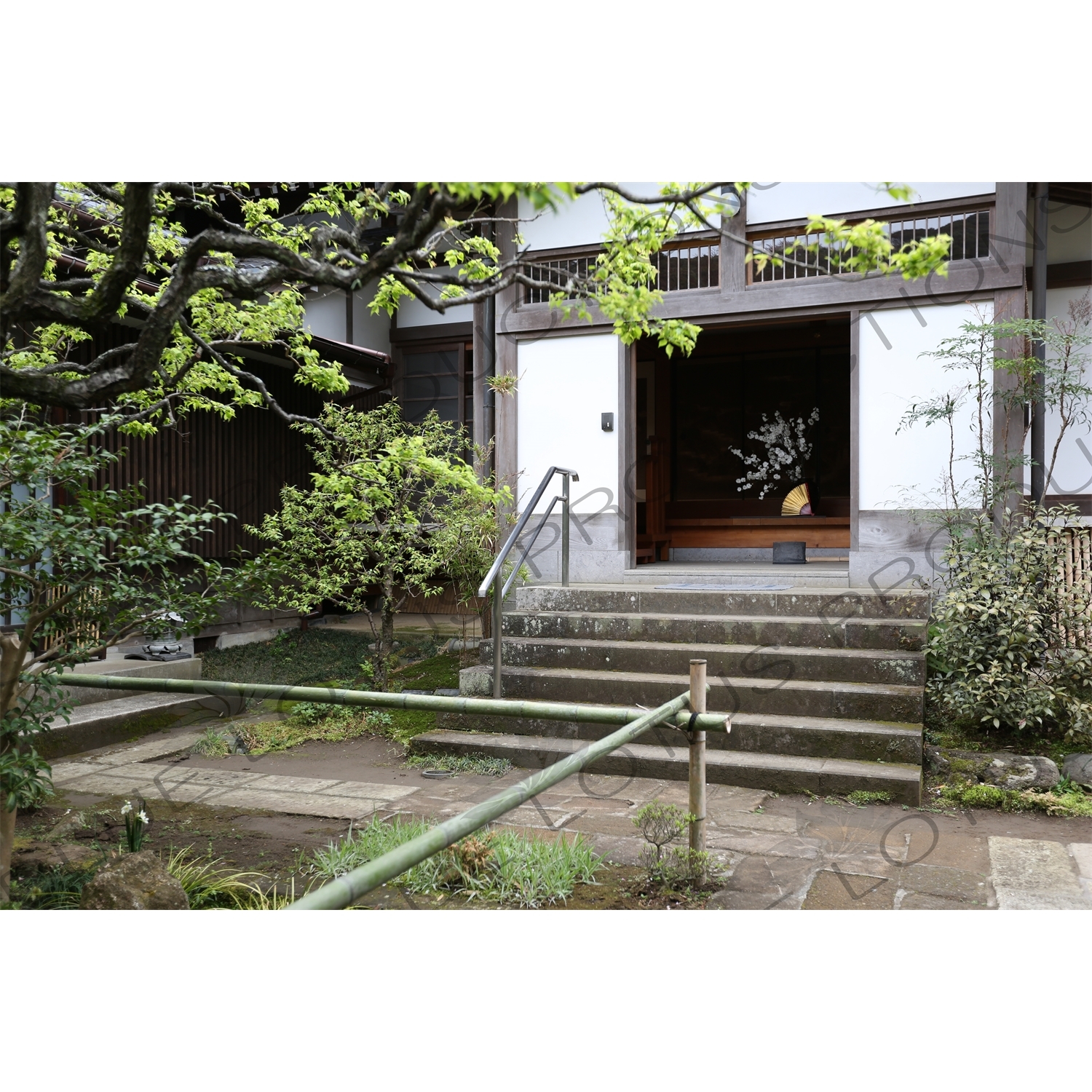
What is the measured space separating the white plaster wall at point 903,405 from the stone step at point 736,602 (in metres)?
0.92

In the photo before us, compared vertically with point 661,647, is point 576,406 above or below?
above

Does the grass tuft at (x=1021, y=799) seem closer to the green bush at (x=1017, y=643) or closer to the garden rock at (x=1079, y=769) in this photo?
the garden rock at (x=1079, y=769)

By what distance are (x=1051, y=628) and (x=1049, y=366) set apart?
1.95 m

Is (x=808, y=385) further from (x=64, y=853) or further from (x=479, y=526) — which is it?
(x=64, y=853)

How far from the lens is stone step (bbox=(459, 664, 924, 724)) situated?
17.1 ft

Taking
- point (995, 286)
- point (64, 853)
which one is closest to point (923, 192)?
point (995, 286)

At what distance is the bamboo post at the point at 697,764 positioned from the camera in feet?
10.9

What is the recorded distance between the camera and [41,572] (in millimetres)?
3285

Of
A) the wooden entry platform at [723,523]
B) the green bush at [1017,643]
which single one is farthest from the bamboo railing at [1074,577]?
the wooden entry platform at [723,523]

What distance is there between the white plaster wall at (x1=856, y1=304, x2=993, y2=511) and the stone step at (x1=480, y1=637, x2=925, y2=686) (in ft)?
5.70

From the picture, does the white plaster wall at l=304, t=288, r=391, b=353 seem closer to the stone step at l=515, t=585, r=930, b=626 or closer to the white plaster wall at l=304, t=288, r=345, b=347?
the white plaster wall at l=304, t=288, r=345, b=347

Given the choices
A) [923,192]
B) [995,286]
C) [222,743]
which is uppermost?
[923,192]

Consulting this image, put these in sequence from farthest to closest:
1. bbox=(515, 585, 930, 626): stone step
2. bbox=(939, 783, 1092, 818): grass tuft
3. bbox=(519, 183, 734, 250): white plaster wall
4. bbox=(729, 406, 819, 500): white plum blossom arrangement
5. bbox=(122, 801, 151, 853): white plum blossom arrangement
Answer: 1. bbox=(729, 406, 819, 500): white plum blossom arrangement
2. bbox=(519, 183, 734, 250): white plaster wall
3. bbox=(515, 585, 930, 626): stone step
4. bbox=(939, 783, 1092, 818): grass tuft
5. bbox=(122, 801, 151, 853): white plum blossom arrangement

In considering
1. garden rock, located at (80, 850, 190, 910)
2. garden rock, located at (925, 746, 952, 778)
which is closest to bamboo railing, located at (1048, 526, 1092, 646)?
garden rock, located at (925, 746, 952, 778)
